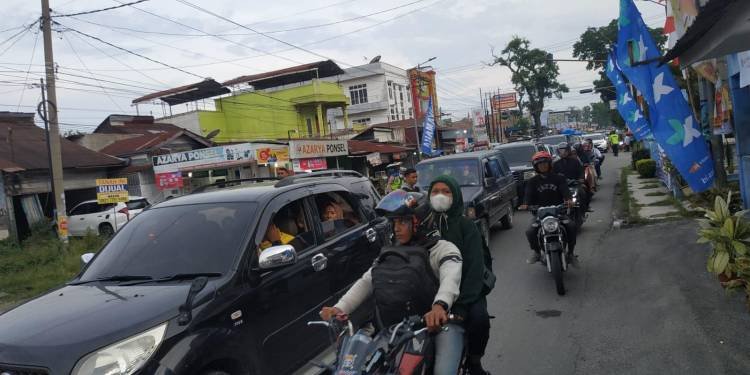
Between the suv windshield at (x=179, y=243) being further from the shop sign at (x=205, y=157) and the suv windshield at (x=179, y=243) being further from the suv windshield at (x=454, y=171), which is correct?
the shop sign at (x=205, y=157)

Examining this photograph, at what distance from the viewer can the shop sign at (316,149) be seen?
26828mm

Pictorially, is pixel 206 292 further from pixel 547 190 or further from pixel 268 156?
pixel 268 156

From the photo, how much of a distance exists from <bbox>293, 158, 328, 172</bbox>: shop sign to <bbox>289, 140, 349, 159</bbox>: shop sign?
0.21 metres

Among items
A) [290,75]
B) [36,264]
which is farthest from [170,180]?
[290,75]

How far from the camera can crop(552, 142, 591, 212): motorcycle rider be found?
9.97 meters

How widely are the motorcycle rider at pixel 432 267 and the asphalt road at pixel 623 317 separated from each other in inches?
76.3

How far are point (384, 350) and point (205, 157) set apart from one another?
24501 mm

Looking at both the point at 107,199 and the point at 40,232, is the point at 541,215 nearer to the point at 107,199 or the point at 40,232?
the point at 107,199

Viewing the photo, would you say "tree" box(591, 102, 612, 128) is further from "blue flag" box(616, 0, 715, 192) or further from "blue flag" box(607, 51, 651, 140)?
"blue flag" box(616, 0, 715, 192)

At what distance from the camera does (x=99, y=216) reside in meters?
20.9

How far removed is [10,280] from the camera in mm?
12453

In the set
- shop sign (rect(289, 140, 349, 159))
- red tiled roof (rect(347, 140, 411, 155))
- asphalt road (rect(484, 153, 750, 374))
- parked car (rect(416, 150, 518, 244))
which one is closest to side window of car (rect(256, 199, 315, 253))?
asphalt road (rect(484, 153, 750, 374))

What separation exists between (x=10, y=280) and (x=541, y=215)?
1196 cm

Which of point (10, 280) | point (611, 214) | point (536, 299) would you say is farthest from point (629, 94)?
point (10, 280)
